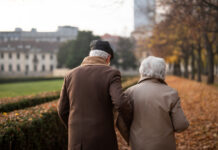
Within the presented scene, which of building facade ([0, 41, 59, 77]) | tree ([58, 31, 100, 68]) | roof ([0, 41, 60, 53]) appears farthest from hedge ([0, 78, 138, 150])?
building facade ([0, 41, 59, 77])

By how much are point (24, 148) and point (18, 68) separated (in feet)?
215

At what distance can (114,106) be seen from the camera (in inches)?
108

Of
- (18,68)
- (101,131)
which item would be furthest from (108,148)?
(18,68)

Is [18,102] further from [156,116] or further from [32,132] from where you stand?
[156,116]

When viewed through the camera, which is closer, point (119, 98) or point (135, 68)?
point (119, 98)

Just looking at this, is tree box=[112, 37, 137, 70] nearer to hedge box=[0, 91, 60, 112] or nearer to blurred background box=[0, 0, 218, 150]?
blurred background box=[0, 0, 218, 150]

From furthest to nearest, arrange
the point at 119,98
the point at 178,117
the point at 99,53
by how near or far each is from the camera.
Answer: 1. the point at 99,53
2. the point at 178,117
3. the point at 119,98

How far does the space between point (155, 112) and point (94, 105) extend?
711mm

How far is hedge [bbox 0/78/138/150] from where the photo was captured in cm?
333

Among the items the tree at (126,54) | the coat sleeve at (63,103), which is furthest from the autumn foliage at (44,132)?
the tree at (126,54)

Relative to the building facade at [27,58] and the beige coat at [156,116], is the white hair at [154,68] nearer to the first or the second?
the beige coat at [156,116]

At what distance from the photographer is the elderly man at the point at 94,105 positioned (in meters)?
2.70

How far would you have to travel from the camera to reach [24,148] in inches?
144

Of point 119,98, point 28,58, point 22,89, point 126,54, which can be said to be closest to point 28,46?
point 28,58
